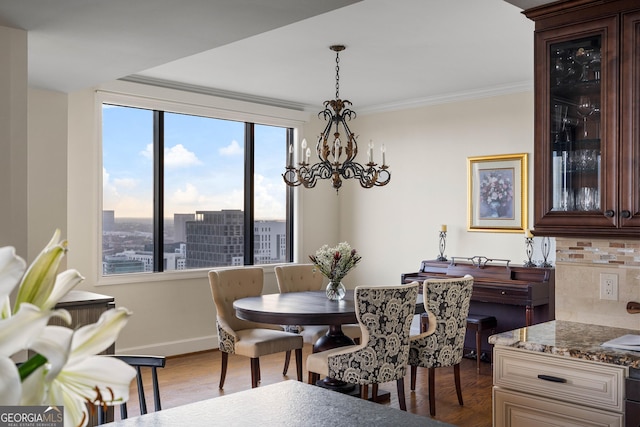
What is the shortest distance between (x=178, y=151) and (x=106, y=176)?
0.81m


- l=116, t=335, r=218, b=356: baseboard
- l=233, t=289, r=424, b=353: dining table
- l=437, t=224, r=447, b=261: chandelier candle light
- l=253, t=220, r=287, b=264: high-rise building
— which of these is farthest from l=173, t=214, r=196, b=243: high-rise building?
l=437, t=224, r=447, b=261: chandelier candle light

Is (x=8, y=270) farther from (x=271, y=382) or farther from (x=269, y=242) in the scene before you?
(x=269, y=242)

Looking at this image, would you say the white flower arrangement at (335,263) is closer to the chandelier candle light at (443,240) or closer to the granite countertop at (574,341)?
the chandelier candle light at (443,240)

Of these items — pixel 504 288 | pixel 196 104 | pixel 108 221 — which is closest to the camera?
pixel 504 288

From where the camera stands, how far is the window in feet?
18.9

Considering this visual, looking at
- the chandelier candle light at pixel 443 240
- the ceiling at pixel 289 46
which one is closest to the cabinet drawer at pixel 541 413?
the ceiling at pixel 289 46

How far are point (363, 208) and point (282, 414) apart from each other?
18.8ft

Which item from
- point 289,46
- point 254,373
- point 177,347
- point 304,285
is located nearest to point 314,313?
point 254,373

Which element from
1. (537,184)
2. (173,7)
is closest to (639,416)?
(537,184)

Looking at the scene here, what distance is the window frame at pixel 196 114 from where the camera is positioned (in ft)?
18.3

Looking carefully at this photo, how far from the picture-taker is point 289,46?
15.0 feet

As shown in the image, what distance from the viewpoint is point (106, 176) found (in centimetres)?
568

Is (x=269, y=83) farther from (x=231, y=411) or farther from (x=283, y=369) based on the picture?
(x=231, y=411)

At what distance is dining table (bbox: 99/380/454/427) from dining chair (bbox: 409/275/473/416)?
2.59 meters
